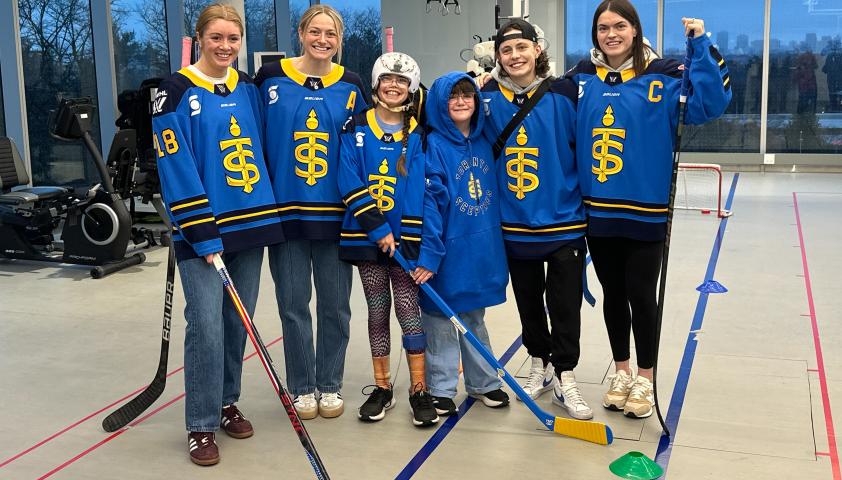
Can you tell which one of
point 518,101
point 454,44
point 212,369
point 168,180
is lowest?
point 212,369

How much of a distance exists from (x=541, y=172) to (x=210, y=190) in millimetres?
1140

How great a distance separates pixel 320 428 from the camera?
3318 mm

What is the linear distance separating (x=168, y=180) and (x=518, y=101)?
1.24m

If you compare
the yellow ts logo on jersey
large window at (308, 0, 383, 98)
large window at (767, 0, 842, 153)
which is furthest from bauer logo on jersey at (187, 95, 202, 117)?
large window at (767, 0, 842, 153)

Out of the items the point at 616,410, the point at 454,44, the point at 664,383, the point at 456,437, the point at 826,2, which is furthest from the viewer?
the point at 826,2

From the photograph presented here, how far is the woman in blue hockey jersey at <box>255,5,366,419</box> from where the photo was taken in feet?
10.5

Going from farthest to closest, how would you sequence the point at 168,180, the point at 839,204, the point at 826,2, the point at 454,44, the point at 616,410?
the point at 826,2 < the point at 454,44 < the point at 839,204 < the point at 616,410 < the point at 168,180

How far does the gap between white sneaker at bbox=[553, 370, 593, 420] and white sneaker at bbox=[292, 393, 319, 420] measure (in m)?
0.92

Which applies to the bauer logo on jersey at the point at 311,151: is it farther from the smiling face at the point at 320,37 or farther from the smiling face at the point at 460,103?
the smiling face at the point at 460,103

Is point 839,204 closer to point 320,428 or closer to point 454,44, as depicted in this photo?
point 454,44

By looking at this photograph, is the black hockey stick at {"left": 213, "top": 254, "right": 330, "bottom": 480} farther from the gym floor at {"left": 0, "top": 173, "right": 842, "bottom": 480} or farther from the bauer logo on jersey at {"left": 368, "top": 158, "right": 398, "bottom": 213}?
the bauer logo on jersey at {"left": 368, "top": 158, "right": 398, "bottom": 213}

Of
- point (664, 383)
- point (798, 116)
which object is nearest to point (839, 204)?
point (798, 116)

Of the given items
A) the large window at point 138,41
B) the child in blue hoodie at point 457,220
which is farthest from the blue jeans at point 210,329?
the large window at point 138,41

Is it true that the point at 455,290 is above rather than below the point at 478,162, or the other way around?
below
